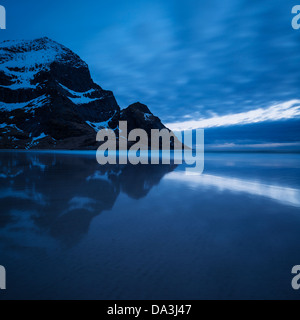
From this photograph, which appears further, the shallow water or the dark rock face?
the dark rock face

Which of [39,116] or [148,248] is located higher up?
[39,116]

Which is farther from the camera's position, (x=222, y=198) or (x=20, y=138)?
(x=20, y=138)

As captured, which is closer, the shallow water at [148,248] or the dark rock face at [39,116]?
the shallow water at [148,248]

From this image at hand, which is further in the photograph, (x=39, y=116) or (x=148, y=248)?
(x=39, y=116)

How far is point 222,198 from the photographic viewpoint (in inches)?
302

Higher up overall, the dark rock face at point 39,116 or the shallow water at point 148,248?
the dark rock face at point 39,116

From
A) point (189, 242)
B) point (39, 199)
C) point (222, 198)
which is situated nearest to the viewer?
point (189, 242)

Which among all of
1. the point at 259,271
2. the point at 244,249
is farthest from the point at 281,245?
the point at 259,271

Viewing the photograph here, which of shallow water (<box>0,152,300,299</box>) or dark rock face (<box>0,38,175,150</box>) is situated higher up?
dark rock face (<box>0,38,175,150</box>)

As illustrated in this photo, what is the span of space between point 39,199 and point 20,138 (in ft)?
505
